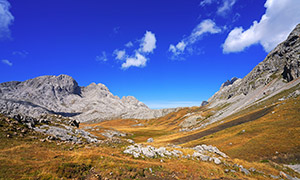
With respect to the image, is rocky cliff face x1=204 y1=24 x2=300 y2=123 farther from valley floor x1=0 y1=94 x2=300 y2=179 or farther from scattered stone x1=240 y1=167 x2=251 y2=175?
scattered stone x1=240 y1=167 x2=251 y2=175

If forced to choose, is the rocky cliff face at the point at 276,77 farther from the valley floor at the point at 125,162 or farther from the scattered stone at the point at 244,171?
the scattered stone at the point at 244,171

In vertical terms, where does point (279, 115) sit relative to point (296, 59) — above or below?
below

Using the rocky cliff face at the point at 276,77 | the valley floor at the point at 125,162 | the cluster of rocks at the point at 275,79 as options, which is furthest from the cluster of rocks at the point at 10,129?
the rocky cliff face at the point at 276,77

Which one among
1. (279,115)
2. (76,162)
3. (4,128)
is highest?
(4,128)

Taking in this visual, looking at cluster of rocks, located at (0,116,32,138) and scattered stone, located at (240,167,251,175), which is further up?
cluster of rocks, located at (0,116,32,138)

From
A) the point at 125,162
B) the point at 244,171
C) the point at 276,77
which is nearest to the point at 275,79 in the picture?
the point at 276,77

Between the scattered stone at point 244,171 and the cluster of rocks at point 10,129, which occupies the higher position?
the cluster of rocks at point 10,129

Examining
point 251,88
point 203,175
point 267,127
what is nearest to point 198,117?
point 251,88

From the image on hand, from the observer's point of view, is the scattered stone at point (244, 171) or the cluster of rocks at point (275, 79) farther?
the cluster of rocks at point (275, 79)

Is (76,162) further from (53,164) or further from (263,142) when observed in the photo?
(263,142)

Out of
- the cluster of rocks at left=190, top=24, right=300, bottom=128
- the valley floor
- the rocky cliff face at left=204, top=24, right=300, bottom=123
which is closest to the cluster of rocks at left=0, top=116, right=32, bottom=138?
the valley floor

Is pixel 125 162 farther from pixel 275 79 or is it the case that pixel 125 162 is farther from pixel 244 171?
pixel 275 79

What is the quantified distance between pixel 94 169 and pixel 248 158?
34.2 metres

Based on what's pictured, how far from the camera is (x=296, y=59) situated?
9644 cm
